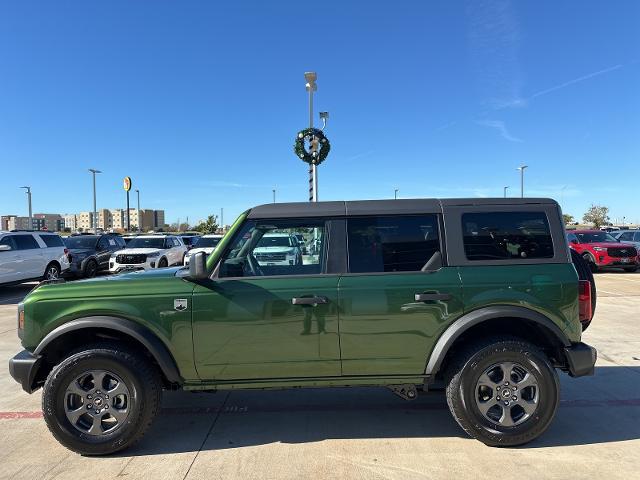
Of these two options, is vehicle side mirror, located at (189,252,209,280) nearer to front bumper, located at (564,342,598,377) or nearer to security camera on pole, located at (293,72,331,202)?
front bumper, located at (564,342,598,377)

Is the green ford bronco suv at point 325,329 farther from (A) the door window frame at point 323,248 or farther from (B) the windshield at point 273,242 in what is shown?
(B) the windshield at point 273,242

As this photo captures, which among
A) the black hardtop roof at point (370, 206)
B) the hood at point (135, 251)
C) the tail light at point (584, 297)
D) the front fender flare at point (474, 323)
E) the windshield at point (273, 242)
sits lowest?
the front fender flare at point (474, 323)

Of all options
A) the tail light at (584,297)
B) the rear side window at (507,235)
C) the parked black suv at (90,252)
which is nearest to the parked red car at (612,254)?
the tail light at (584,297)

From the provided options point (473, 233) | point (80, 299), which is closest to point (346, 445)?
point (473, 233)

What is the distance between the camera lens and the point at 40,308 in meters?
3.56

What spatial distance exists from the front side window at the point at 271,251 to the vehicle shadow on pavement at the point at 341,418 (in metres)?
1.36

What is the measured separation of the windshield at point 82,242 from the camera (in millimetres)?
18156

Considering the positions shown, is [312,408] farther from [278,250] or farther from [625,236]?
[625,236]

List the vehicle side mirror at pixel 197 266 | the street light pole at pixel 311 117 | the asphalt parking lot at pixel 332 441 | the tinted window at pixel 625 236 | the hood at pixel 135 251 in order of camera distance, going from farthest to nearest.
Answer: the tinted window at pixel 625 236 → the street light pole at pixel 311 117 → the hood at pixel 135 251 → the vehicle side mirror at pixel 197 266 → the asphalt parking lot at pixel 332 441

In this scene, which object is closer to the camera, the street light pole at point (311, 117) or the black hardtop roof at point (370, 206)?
the black hardtop roof at point (370, 206)

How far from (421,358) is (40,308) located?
9.56 feet

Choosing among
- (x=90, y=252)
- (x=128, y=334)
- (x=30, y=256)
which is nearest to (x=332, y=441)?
(x=128, y=334)

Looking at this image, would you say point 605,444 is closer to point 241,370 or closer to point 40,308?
point 241,370

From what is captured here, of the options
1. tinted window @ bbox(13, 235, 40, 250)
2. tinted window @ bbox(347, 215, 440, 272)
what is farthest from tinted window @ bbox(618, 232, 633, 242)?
tinted window @ bbox(13, 235, 40, 250)
